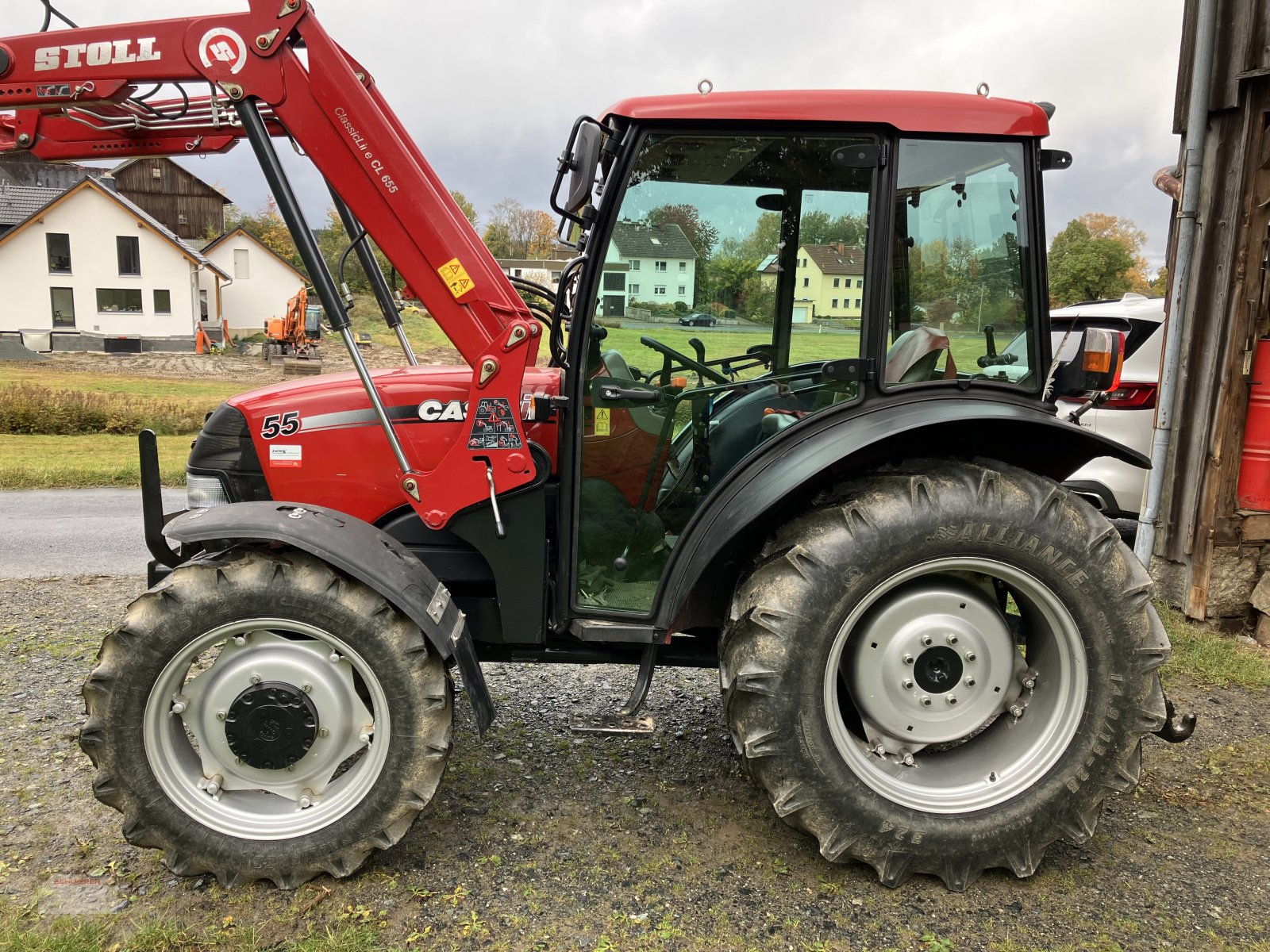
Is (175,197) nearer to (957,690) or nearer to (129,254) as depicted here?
(129,254)

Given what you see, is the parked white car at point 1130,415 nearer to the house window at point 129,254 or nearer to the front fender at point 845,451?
the front fender at point 845,451

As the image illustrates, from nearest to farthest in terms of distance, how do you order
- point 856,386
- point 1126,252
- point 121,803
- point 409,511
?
point 121,803, point 856,386, point 409,511, point 1126,252

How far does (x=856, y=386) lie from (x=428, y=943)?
209cm

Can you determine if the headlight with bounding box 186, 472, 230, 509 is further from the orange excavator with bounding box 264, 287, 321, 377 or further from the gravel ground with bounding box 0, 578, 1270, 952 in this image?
the orange excavator with bounding box 264, 287, 321, 377

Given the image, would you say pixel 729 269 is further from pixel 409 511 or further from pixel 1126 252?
pixel 1126 252

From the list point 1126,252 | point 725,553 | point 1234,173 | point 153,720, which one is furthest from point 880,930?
point 1126,252

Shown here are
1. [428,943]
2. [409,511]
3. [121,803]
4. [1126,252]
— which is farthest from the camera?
[1126,252]

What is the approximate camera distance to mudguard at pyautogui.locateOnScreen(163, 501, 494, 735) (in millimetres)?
2717

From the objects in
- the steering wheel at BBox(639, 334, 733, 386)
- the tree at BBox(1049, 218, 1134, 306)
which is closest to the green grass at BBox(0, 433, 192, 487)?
the steering wheel at BBox(639, 334, 733, 386)

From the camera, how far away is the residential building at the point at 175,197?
5534 centimetres

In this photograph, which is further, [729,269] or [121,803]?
[729,269]

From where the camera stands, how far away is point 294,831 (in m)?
2.78

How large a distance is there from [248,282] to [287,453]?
49.0 meters

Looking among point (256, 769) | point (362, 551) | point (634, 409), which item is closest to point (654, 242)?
point (634, 409)
